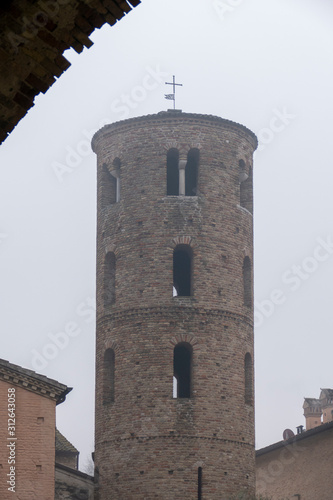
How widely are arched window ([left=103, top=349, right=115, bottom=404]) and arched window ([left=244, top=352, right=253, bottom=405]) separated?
3.72 m

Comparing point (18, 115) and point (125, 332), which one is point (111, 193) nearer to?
point (125, 332)

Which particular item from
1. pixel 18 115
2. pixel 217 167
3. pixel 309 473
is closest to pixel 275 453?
pixel 309 473

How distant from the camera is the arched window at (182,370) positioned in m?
28.0

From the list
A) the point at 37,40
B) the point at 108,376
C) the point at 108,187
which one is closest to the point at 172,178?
the point at 108,187

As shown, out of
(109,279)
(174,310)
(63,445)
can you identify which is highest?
(109,279)

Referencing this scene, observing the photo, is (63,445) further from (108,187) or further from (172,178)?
(172,178)

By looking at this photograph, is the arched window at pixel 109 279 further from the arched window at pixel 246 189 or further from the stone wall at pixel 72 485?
the stone wall at pixel 72 485

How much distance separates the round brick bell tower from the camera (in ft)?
→ 85.7

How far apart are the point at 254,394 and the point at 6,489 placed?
7778 millimetres

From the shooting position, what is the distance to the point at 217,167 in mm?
28359

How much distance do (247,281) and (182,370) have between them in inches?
124

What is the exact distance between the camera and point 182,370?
92.7ft

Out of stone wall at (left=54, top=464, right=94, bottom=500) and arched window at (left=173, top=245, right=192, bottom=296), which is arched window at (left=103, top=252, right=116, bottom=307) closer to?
arched window at (left=173, top=245, right=192, bottom=296)

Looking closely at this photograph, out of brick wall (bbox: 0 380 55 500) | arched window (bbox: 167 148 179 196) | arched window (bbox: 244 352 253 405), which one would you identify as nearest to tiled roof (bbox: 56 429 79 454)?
arched window (bbox: 244 352 253 405)
